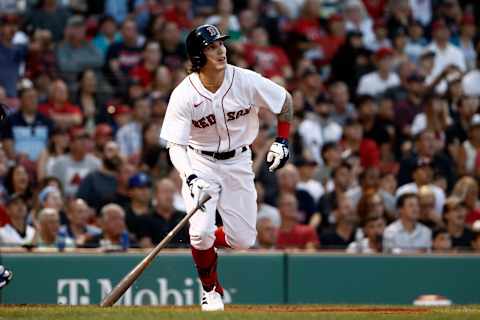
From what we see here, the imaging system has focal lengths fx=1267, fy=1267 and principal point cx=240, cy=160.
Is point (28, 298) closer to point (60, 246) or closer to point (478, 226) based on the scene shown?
point (60, 246)

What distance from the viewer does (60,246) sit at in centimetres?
1122

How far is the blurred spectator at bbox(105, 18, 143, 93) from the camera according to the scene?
48.8ft

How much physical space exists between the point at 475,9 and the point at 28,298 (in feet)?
32.0

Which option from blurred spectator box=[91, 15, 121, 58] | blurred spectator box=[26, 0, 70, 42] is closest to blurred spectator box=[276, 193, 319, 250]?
blurred spectator box=[91, 15, 121, 58]

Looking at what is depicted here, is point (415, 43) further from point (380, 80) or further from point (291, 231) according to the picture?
point (291, 231)

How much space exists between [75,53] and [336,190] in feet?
12.5

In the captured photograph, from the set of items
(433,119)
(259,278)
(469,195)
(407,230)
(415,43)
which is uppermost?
(415,43)

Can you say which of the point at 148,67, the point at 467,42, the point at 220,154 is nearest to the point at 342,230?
the point at 148,67

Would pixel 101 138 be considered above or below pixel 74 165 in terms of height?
above

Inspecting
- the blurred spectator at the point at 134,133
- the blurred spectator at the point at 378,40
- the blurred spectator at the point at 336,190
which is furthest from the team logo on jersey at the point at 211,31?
the blurred spectator at the point at 378,40

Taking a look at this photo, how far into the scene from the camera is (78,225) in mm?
11711

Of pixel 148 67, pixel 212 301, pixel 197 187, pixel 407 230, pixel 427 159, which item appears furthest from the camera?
pixel 148 67

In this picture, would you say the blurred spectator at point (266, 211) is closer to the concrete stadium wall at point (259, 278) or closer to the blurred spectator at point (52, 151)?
the concrete stadium wall at point (259, 278)

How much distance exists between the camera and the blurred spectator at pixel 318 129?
14.3 metres
